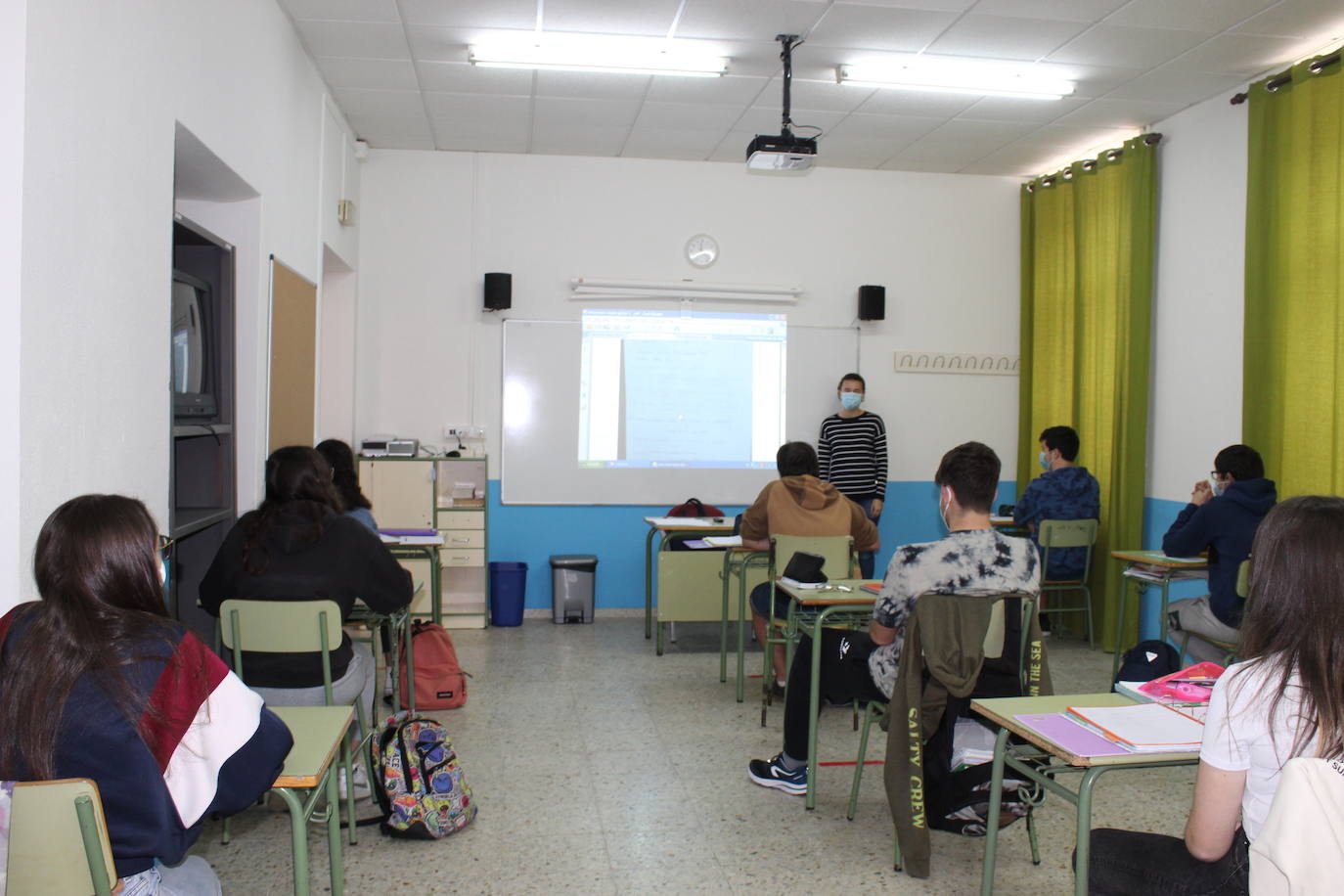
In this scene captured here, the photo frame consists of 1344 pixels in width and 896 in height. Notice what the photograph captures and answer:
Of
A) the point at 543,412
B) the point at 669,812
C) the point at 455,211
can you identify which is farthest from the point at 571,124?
the point at 669,812

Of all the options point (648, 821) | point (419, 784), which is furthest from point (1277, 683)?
point (419, 784)

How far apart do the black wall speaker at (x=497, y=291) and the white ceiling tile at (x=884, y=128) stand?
226cm

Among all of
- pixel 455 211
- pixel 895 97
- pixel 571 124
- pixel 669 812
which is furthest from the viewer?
pixel 455 211

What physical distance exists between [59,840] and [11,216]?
138 centimetres

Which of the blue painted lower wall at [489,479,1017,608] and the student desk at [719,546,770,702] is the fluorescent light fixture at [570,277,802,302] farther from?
the student desk at [719,546,770,702]

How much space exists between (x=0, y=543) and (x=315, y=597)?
1.03m

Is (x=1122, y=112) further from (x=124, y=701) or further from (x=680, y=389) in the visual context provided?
(x=124, y=701)

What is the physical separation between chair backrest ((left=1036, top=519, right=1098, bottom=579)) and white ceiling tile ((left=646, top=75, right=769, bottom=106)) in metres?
2.91

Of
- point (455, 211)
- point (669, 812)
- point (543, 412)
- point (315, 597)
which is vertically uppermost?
point (455, 211)

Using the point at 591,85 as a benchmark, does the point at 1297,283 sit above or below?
below

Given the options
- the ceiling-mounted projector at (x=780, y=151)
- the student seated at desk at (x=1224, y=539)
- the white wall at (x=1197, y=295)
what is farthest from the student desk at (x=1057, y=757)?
the white wall at (x=1197, y=295)

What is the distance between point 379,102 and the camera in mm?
5566

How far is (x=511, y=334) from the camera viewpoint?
6551 millimetres

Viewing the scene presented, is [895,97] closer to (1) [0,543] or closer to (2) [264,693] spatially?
(2) [264,693]
